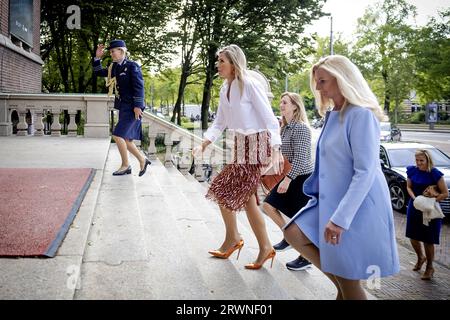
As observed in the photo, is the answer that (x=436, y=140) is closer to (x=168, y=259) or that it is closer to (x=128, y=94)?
(x=128, y=94)

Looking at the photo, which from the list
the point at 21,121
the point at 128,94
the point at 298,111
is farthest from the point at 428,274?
the point at 21,121

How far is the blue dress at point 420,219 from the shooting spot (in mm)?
5793

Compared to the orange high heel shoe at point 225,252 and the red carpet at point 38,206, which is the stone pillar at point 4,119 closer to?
the red carpet at point 38,206

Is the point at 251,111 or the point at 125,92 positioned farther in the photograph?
the point at 125,92

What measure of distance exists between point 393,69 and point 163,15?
28.7 m

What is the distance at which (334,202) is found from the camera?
2.35 meters

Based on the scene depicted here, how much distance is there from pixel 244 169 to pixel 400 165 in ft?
27.3

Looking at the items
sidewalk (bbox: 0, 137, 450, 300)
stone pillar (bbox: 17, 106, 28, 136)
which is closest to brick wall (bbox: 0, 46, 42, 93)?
stone pillar (bbox: 17, 106, 28, 136)

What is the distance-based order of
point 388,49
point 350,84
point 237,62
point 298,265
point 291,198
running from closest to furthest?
point 350,84 < point 237,62 < point 298,265 < point 291,198 < point 388,49

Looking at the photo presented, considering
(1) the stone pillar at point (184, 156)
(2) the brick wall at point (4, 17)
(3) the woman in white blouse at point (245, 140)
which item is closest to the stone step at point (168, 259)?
(3) the woman in white blouse at point (245, 140)

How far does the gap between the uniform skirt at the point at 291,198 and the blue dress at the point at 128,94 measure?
2883 millimetres

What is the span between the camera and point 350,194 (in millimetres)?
2217

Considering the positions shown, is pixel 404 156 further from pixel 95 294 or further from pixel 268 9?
pixel 268 9

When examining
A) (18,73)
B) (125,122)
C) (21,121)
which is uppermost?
(18,73)
